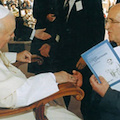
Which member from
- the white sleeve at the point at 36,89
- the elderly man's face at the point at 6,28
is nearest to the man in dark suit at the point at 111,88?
the white sleeve at the point at 36,89

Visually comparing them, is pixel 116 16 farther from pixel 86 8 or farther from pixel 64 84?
pixel 86 8

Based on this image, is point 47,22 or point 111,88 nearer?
point 111,88

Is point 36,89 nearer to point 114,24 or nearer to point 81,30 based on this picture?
point 114,24

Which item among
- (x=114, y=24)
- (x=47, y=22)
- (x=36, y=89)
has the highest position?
(x=114, y=24)

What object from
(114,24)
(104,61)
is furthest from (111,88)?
(114,24)

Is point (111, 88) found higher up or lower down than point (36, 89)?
lower down

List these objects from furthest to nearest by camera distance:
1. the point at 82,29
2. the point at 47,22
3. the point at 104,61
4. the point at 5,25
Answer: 1. the point at 47,22
2. the point at 82,29
3. the point at 104,61
4. the point at 5,25

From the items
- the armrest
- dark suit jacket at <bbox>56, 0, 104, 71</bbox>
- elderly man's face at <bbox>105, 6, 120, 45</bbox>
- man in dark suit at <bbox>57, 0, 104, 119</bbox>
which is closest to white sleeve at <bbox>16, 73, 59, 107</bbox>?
the armrest

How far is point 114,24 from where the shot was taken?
129 centimetres

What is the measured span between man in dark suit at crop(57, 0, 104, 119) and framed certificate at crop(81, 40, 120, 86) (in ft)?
2.91

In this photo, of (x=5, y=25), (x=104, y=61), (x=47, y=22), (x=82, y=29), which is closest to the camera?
(x=5, y=25)

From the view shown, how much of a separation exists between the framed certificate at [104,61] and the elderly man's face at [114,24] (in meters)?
0.19

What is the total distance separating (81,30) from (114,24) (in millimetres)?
940

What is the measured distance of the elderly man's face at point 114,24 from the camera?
1277 mm
